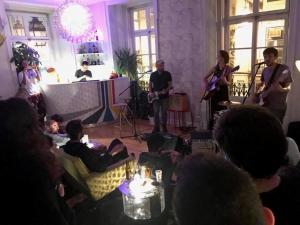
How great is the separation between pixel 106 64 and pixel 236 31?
347cm

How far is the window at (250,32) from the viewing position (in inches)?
168

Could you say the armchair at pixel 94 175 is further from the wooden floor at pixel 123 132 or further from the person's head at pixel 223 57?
the person's head at pixel 223 57

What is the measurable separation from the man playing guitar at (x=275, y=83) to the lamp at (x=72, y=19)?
2.76 metres

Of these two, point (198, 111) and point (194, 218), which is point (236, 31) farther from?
point (194, 218)

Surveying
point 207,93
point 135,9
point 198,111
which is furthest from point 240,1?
point 135,9

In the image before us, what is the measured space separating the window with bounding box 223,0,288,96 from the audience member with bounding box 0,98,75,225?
427cm

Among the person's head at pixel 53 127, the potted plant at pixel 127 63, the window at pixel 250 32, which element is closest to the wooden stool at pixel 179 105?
the window at pixel 250 32

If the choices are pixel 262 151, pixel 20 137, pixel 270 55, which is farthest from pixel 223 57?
pixel 20 137

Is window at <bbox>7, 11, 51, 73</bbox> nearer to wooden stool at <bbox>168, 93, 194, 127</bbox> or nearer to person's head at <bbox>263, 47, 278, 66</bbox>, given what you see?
wooden stool at <bbox>168, 93, 194, 127</bbox>

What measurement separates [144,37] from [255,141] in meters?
6.00

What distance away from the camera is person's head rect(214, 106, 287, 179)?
83 centimetres

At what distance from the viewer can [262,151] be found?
0.83m

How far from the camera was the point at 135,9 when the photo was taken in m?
6.48

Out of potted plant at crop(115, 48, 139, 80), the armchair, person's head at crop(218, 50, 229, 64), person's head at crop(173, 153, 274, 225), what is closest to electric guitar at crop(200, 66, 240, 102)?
person's head at crop(218, 50, 229, 64)
